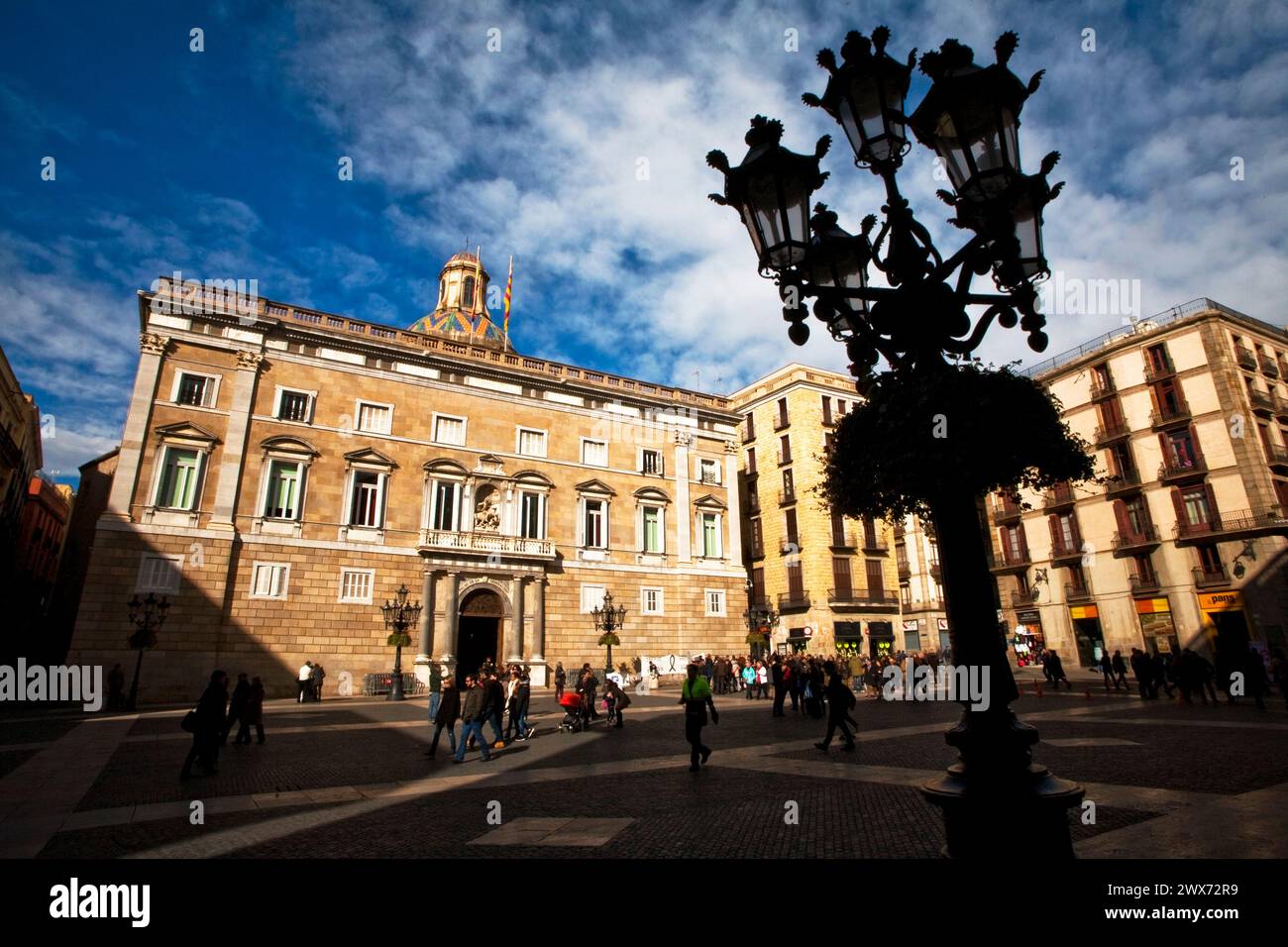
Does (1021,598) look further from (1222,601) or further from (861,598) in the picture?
(1222,601)

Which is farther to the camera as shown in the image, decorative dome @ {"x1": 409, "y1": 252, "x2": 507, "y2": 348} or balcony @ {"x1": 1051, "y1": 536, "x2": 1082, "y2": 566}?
decorative dome @ {"x1": 409, "y1": 252, "x2": 507, "y2": 348}

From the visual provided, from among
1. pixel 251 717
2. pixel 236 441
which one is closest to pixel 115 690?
pixel 236 441

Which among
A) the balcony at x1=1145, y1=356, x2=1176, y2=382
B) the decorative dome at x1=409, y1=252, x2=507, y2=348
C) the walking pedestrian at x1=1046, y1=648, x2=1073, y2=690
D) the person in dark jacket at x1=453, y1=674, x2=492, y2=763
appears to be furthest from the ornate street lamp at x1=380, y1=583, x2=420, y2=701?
the balcony at x1=1145, y1=356, x2=1176, y2=382

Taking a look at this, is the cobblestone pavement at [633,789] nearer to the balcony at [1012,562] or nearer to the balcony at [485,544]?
the balcony at [485,544]

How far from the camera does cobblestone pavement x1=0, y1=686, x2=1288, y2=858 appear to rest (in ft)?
18.5

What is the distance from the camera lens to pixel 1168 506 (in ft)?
103

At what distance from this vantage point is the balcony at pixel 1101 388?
114 feet

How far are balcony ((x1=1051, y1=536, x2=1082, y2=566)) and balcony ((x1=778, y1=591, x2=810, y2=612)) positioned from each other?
1366cm

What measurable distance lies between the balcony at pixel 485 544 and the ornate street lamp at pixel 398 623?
7.43 ft

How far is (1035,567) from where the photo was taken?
3681 cm

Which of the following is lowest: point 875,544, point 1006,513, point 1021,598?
point 1021,598

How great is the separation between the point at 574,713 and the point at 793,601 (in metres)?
25.7

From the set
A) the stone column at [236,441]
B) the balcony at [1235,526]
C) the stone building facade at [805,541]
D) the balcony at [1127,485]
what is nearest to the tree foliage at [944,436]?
the stone column at [236,441]

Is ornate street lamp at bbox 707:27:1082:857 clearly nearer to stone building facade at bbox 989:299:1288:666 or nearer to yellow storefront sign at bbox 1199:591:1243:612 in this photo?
stone building facade at bbox 989:299:1288:666
